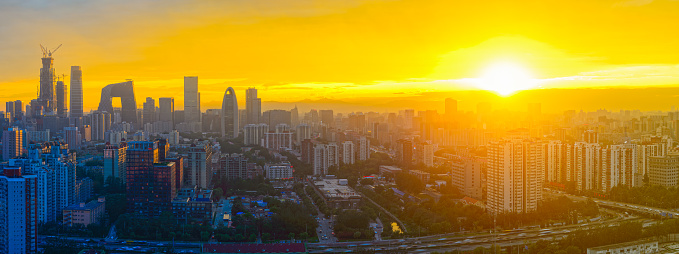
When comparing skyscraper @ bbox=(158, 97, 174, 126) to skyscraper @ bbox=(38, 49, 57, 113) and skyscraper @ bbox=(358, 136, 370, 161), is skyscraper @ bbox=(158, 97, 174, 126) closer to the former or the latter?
skyscraper @ bbox=(38, 49, 57, 113)

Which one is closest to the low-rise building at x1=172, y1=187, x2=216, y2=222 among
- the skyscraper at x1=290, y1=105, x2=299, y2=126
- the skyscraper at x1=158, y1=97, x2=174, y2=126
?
the skyscraper at x1=290, y1=105, x2=299, y2=126

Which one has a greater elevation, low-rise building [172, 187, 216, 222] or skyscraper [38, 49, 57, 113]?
skyscraper [38, 49, 57, 113]

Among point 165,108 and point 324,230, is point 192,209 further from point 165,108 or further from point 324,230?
point 165,108

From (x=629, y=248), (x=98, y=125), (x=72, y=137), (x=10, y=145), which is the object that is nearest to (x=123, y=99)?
(x=98, y=125)

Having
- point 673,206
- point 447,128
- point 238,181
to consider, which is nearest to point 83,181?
point 238,181

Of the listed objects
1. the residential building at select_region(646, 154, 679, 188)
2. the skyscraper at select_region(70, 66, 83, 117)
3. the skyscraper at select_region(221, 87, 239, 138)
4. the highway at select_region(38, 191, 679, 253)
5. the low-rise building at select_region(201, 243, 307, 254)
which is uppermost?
the skyscraper at select_region(70, 66, 83, 117)

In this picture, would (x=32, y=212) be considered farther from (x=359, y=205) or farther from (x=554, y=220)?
(x=554, y=220)
